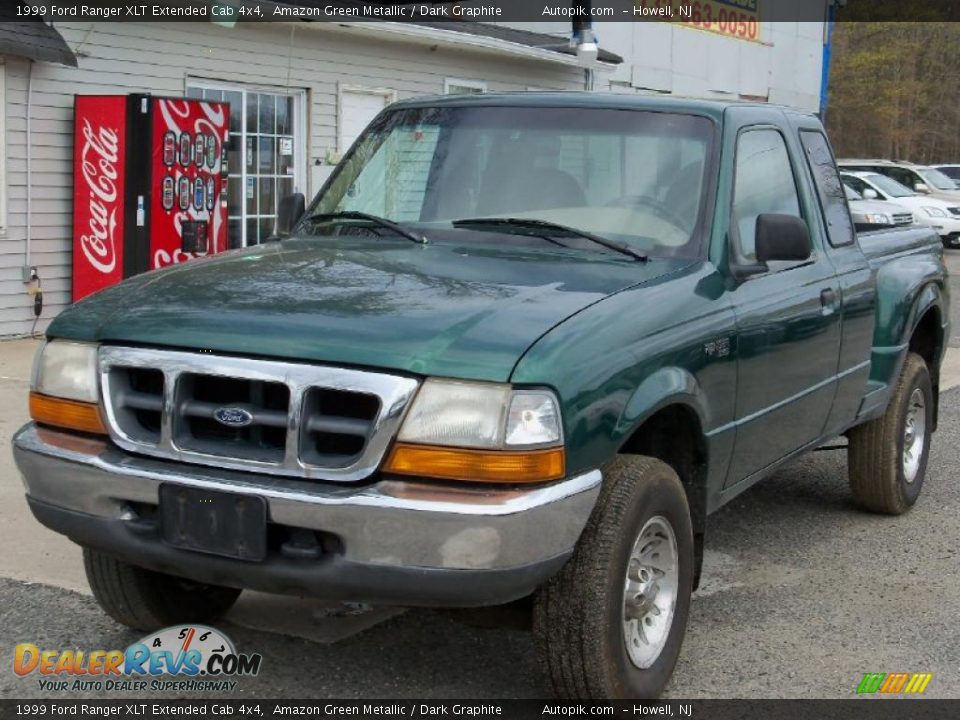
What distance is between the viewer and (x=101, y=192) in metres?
11.2

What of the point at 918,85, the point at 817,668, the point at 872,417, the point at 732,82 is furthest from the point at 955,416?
the point at 918,85

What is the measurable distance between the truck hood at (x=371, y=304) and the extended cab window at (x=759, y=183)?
546mm

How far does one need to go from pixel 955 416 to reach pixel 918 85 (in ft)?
151

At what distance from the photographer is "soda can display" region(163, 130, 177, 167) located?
11.1 meters

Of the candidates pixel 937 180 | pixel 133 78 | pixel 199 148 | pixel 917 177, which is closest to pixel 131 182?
pixel 199 148

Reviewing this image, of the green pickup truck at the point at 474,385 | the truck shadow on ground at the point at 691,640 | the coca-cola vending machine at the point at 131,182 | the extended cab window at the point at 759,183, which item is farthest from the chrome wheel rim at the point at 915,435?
the coca-cola vending machine at the point at 131,182

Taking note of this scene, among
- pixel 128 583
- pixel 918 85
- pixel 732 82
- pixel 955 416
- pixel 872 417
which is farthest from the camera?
pixel 918 85

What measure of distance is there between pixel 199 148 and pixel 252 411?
8.57 m

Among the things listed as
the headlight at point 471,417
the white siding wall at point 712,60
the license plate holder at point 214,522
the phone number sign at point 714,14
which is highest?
the phone number sign at point 714,14

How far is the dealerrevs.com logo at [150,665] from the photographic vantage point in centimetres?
403

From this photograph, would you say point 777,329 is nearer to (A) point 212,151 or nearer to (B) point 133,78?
(A) point 212,151

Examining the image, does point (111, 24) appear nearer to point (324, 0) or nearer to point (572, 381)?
point (324, 0)

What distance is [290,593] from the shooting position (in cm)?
337

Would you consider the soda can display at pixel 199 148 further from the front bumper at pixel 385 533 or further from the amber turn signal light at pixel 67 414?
the front bumper at pixel 385 533
